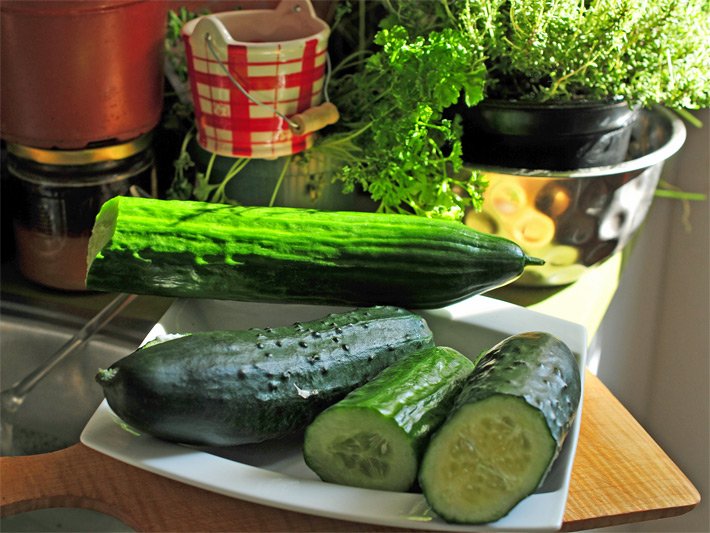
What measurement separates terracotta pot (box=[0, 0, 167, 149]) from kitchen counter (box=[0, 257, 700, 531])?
0.39m

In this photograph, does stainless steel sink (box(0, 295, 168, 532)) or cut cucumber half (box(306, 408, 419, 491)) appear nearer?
cut cucumber half (box(306, 408, 419, 491))

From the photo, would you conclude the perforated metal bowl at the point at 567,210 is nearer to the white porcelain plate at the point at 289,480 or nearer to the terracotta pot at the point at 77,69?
the white porcelain plate at the point at 289,480

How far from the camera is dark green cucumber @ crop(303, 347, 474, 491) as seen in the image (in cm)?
63

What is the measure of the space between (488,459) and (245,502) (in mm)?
204

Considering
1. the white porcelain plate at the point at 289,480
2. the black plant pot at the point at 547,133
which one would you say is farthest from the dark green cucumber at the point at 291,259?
the black plant pot at the point at 547,133

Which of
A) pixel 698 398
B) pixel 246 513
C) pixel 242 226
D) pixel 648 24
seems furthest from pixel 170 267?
pixel 698 398

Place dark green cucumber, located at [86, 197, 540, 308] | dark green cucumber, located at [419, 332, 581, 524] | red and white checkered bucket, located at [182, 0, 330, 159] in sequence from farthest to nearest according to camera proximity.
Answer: red and white checkered bucket, located at [182, 0, 330, 159] → dark green cucumber, located at [86, 197, 540, 308] → dark green cucumber, located at [419, 332, 581, 524]

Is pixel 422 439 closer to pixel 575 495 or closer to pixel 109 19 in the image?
pixel 575 495

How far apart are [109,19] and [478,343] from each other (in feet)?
Result: 1.68

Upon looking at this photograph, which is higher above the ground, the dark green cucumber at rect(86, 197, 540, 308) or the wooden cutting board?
the dark green cucumber at rect(86, 197, 540, 308)

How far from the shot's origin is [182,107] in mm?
1143

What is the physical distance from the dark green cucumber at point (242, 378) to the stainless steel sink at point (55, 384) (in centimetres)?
33

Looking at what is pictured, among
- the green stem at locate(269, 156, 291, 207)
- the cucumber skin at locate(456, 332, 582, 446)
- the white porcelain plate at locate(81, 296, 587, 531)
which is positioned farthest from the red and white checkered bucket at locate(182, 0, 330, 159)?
the cucumber skin at locate(456, 332, 582, 446)

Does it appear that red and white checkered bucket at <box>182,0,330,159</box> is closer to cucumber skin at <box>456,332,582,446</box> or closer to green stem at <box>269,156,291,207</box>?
green stem at <box>269,156,291,207</box>
